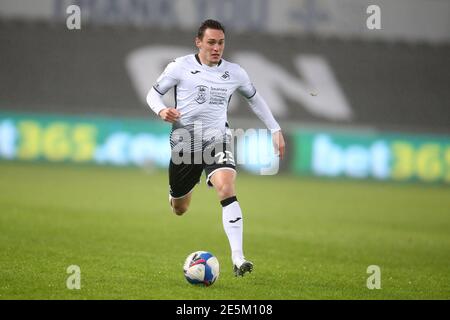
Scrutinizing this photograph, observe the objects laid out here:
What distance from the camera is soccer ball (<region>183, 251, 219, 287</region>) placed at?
7.99 metres

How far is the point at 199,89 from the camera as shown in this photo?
908cm

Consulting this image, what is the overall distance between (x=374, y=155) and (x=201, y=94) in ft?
50.6

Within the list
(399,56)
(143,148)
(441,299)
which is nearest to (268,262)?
(441,299)

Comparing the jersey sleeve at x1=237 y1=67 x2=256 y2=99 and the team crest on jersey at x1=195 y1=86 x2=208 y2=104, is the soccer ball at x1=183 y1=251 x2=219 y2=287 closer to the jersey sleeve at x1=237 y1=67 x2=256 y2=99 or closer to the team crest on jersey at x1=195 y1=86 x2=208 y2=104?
the team crest on jersey at x1=195 y1=86 x2=208 y2=104

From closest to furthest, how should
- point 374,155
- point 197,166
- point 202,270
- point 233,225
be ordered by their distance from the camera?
point 202,270 < point 233,225 < point 197,166 < point 374,155

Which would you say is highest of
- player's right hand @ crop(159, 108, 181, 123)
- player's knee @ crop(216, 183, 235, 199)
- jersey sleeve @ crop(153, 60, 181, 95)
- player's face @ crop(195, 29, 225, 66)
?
player's face @ crop(195, 29, 225, 66)

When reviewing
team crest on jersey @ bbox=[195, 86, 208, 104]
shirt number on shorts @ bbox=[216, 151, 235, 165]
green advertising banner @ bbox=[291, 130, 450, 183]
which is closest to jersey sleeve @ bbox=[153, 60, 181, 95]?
team crest on jersey @ bbox=[195, 86, 208, 104]

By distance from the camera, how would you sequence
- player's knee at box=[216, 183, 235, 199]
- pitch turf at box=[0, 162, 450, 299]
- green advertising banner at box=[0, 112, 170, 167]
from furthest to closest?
green advertising banner at box=[0, 112, 170, 167], player's knee at box=[216, 183, 235, 199], pitch turf at box=[0, 162, 450, 299]

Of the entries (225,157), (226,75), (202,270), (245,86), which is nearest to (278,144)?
(225,157)

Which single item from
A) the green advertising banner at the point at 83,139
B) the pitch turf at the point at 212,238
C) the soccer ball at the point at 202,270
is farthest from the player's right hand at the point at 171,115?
the green advertising banner at the point at 83,139

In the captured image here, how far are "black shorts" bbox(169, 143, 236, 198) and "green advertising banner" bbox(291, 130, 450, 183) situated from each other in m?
14.4

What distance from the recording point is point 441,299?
7941mm

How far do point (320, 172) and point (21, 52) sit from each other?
9.94 m

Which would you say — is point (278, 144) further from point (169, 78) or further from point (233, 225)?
point (169, 78)
